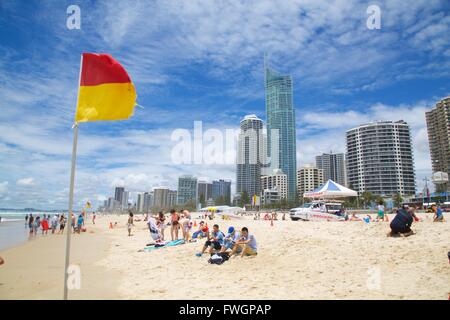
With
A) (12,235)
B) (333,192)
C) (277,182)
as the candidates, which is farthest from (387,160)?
(12,235)

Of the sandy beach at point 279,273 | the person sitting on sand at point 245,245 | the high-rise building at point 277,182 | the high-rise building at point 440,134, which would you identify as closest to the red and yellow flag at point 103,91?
the sandy beach at point 279,273

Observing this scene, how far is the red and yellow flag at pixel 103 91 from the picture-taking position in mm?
5482

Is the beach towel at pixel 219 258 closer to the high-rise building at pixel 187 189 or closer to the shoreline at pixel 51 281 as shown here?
the shoreline at pixel 51 281

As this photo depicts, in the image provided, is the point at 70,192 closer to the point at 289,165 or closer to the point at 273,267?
the point at 273,267

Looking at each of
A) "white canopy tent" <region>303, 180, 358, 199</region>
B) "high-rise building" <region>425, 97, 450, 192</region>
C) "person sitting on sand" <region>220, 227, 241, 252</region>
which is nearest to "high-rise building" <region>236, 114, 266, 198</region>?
"high-rise building" <region>425, 97, 450, 192</region>

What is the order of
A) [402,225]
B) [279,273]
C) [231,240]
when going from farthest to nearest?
[402,225], [231,240], [279,273]

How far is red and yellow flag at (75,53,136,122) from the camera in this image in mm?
5482

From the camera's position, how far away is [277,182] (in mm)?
171875

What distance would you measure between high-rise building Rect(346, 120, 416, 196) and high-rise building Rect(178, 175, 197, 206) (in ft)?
309

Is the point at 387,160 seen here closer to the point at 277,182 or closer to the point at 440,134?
the point at 440,134

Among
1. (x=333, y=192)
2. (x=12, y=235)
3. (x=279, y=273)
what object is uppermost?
(x=333, y=192)

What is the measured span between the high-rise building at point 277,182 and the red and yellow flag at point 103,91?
163349 millimetres

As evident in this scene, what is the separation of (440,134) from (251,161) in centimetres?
9284

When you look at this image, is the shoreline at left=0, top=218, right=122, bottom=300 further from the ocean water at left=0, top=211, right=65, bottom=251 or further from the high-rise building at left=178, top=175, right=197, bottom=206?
the high-rise building at left=178, top=175, right=197, bottom=206
